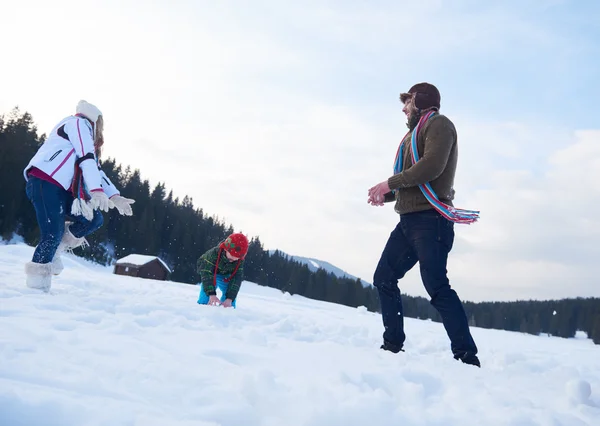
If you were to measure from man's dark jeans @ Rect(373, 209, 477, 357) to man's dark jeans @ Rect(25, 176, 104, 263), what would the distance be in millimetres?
3278

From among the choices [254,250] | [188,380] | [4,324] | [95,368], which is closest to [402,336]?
[188,380]

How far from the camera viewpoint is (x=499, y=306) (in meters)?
97.8

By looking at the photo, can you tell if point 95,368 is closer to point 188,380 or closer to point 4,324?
point 188,380

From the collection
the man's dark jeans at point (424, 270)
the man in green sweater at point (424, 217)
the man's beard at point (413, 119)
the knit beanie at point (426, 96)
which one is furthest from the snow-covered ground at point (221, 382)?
the knit beanie at point (426, 96)

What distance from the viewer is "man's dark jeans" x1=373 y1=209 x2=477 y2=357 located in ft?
11.0

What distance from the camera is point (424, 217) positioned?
143 inches

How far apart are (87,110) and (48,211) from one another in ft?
3.93

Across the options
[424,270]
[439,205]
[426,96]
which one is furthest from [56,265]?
[426,96]

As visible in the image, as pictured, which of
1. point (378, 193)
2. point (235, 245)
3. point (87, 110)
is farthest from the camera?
point (235, 245)

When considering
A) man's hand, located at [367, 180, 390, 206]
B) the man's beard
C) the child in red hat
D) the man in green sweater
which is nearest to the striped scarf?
the man in green sweater

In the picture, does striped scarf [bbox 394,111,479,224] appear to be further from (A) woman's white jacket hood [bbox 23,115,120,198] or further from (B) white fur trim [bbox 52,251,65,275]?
(B) white fur trim [bbox 52,251,65,275]

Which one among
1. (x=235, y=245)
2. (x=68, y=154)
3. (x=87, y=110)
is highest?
(x=87, y=110)

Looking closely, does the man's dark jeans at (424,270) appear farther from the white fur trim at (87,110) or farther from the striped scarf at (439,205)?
the white fur trim at (87,110)

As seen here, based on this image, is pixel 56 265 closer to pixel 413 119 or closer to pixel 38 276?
pixel 38 276
